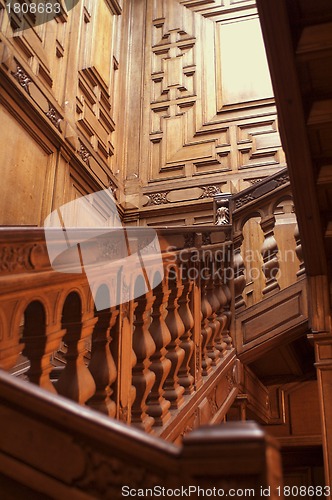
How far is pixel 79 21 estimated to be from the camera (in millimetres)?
5062

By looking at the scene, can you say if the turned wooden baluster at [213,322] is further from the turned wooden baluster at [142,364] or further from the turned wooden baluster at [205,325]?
the turned wooden baluster at [142,364]

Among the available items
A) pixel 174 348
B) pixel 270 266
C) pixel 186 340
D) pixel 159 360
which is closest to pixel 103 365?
pixel 159 360

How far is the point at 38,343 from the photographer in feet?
3.91

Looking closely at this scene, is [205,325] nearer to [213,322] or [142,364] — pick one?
[213,322]

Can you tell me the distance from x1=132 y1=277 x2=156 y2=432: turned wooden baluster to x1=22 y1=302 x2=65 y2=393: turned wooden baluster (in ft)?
1.78

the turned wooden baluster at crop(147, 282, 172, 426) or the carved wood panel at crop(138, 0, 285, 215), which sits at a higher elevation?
the carved wood panel at crop(138, 0, 285, 215)

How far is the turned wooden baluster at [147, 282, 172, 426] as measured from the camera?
184cm

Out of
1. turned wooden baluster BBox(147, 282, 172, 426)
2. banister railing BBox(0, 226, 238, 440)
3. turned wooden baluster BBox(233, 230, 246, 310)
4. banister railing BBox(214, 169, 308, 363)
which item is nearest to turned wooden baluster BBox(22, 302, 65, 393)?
banister railing BBox(0, 226, 238, 440)

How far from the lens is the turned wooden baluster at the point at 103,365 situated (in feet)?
4.71

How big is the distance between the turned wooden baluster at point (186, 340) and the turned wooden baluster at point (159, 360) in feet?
0.84

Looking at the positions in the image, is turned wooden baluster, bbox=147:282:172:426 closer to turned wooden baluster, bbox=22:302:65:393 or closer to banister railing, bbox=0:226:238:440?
banister railing, bbox=0:226:238:440

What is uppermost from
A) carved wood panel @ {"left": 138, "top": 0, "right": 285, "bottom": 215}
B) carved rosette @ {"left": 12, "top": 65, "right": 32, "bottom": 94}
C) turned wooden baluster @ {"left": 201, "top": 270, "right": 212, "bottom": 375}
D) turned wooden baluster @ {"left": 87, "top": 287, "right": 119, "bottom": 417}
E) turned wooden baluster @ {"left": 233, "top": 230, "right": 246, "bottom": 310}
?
carved wood panel @ {"left": 138, "top": 0, "right": 285, "bottom": 215}

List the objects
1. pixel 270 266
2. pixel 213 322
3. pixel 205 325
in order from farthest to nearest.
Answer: pixel 270 266 < pixel 213 322 < pixel 205 325

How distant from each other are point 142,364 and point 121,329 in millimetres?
229
